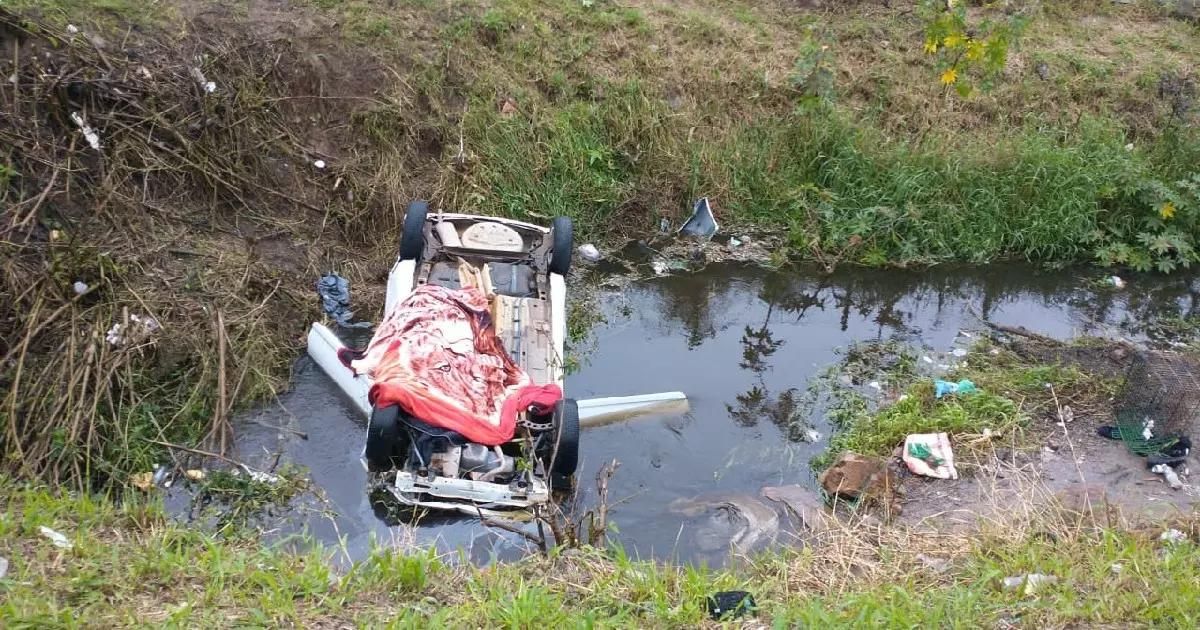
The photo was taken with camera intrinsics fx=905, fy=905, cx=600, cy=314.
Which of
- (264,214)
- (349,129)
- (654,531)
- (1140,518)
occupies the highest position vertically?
(349,129)

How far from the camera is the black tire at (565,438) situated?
4754 mm

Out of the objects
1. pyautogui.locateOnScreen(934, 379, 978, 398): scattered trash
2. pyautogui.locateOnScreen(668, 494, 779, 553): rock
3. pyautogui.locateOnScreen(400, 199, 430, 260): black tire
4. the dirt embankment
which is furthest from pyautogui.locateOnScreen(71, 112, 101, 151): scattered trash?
pyautogui.locateOnScreen(934, 379, 978, 398): scattered trash

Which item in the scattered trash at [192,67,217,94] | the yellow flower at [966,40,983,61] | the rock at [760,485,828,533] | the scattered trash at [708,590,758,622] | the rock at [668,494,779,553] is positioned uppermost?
the yellow flower at [966,40,983,61]

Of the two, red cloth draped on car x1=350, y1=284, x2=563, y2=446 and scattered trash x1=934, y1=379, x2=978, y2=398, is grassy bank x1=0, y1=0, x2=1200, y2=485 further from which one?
scattered trash x1=934, y1=379, x2=978, y2=398

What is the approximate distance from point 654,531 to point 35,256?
413cm

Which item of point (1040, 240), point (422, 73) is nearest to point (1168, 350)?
point (1040, 240)

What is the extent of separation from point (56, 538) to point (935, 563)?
12.5 feet

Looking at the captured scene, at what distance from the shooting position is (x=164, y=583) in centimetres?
352

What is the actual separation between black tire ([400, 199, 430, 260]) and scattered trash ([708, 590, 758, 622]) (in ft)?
11.6

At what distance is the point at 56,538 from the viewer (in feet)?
12.2

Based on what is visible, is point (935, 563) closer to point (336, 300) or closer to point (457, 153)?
point (336, 300)

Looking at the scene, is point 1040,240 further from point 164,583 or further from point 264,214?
point 164,583

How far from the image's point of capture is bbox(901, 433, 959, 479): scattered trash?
554cm

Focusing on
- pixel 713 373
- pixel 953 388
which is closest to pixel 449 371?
pixel 713 373
